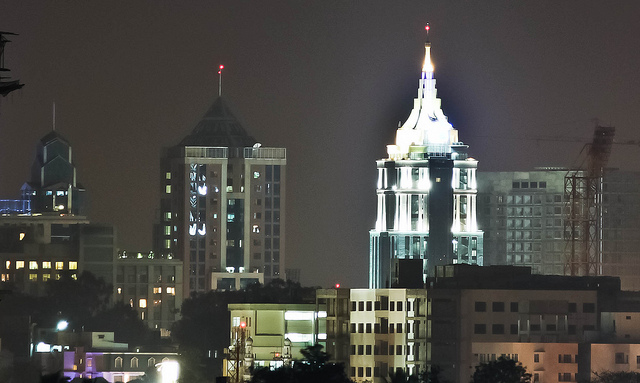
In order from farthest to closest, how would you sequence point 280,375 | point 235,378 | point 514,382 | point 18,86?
point 514,382, point 235,378, point 280,375, point 18,86

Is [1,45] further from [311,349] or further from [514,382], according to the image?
[514,382]

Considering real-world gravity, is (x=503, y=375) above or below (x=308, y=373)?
above

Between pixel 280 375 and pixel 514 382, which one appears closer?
pixel 280 375

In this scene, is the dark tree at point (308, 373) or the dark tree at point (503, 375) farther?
the dark tree at point (503, 375)

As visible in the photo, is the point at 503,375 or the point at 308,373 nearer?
the point at 308,373

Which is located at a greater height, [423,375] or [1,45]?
[1,45]

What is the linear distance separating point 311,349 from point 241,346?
30.3 feet

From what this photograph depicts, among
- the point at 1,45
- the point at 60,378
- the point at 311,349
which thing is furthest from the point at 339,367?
the point at 1,45

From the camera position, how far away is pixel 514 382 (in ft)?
632

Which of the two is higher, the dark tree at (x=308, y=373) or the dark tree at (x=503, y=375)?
the dark tree at (x=503, y=375)

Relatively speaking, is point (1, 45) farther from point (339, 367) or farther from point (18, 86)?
point (339, 367)

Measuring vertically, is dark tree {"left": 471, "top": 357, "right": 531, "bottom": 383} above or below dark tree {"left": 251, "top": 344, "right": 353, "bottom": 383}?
above

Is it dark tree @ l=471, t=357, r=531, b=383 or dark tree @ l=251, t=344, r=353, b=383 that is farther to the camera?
dark tree @ l=471, t=357, r=531, b=383

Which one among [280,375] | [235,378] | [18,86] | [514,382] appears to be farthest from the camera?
[514,382]
